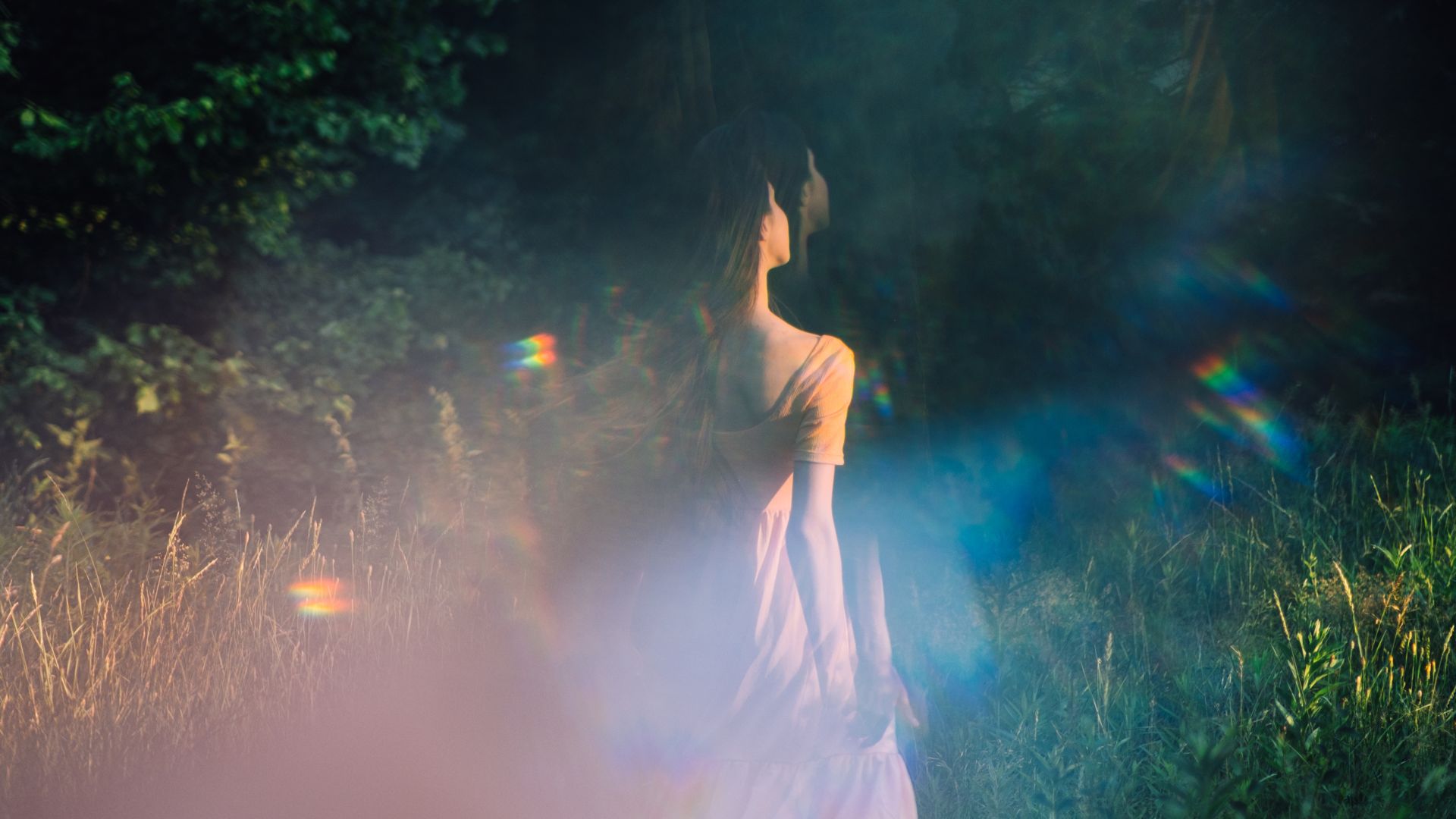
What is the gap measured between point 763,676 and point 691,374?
0.67 metres

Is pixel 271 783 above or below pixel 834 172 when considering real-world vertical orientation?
below

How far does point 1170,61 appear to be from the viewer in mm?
4879

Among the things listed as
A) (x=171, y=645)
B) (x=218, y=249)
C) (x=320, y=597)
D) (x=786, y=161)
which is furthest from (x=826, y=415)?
(x=218, y=249)

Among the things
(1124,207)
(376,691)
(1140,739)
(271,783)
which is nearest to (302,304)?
(376,691)

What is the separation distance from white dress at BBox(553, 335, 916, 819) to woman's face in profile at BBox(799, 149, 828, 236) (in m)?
0.31

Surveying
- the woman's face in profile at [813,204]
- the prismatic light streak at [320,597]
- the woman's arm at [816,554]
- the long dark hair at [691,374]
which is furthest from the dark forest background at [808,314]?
the woman's face in profile at [813,204]

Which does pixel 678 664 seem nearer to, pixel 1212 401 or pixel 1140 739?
pixel 1140 739

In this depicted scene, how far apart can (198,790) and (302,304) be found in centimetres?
324

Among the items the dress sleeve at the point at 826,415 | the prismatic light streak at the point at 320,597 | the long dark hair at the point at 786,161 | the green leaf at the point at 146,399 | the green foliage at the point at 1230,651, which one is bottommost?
the green foliage at the point at 1230,651

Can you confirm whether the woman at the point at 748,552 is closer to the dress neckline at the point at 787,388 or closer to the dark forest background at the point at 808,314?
the dress neckline at the point at 787,388

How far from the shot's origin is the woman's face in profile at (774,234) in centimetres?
232

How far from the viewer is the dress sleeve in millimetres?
2189

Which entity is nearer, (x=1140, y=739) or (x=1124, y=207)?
(x=1140, y=739)

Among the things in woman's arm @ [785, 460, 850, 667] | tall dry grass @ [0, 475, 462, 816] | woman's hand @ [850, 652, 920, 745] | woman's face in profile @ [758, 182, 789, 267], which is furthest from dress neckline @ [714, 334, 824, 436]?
tall dry grass @ [0, 475, 462, 816]
